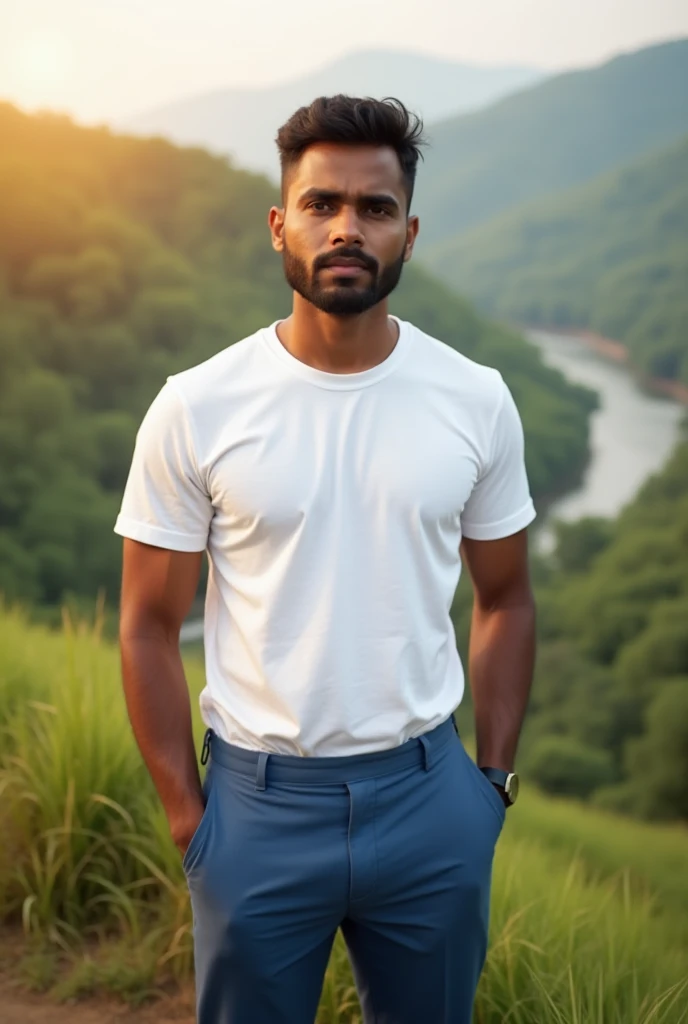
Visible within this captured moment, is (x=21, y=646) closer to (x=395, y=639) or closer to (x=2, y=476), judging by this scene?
(x=395, y=639)

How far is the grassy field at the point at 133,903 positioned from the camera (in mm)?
1949

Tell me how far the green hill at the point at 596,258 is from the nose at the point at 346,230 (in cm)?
883

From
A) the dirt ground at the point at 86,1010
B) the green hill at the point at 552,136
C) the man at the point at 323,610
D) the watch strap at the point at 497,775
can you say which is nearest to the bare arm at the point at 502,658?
the watch strap at the point at 497,775

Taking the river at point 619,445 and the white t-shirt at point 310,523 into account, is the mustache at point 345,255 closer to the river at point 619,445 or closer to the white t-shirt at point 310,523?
the white t-shirt at point 310,523

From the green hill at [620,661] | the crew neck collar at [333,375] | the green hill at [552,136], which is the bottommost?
the green hill at [620,661]

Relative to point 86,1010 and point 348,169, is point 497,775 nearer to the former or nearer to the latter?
point 348,169

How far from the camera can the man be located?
130 cm

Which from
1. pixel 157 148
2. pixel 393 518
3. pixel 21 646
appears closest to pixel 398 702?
pixel 393 518

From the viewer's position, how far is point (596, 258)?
1134 cm

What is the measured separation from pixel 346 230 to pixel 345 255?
0.03 m

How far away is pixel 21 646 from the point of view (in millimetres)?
3379

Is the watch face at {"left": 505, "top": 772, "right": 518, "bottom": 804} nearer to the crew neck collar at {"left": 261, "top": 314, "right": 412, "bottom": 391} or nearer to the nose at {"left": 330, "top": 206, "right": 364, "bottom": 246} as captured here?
the crew neck collar at {"left": 261, "top": 314, "right": 412, "bottom": 391}

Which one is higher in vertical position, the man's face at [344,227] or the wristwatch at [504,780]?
the man's face at [344,227]

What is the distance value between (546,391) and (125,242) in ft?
16.6
